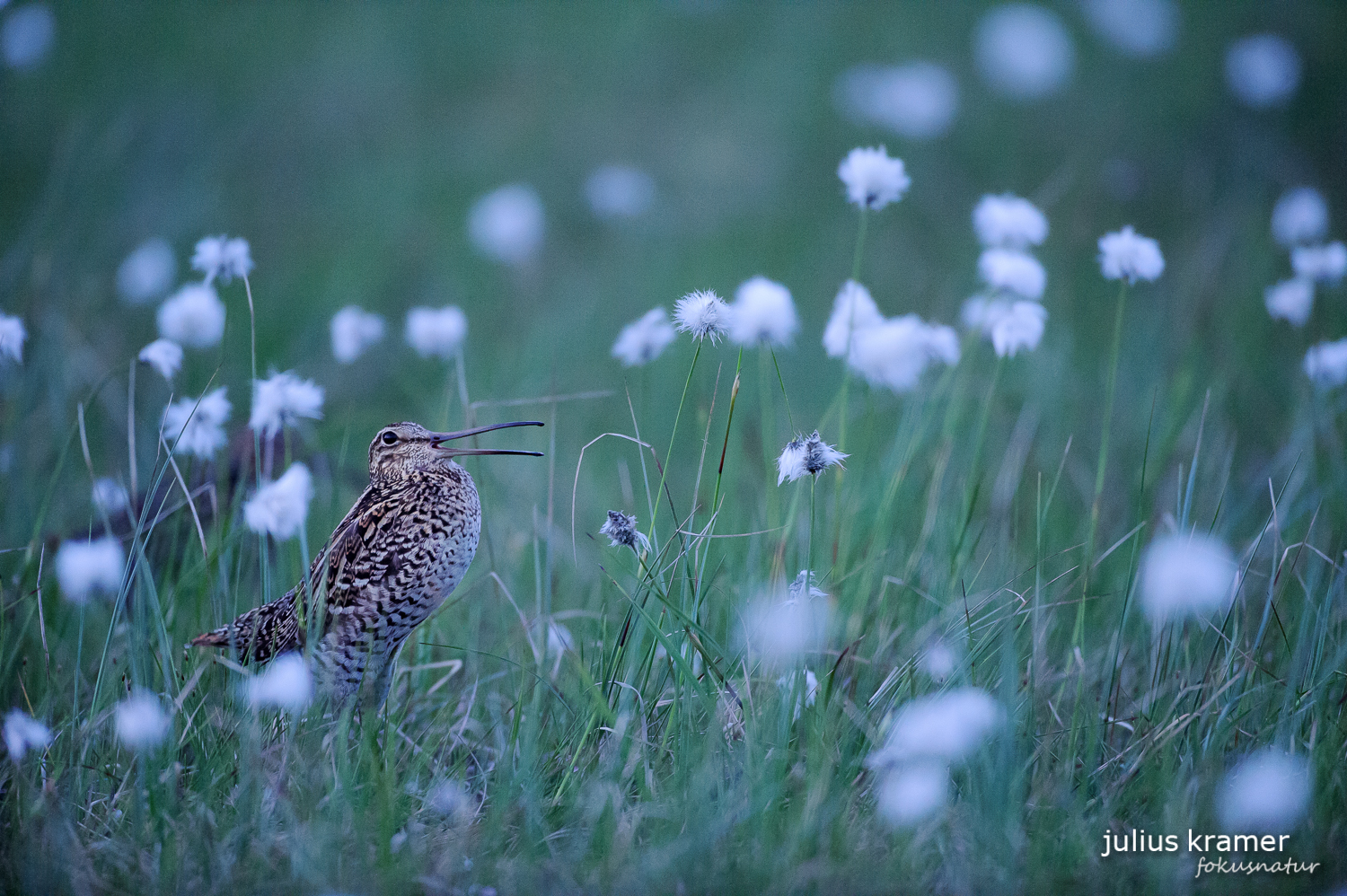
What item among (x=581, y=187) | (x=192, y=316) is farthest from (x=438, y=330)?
(x=581, y=187)

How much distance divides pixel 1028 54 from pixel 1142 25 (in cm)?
92

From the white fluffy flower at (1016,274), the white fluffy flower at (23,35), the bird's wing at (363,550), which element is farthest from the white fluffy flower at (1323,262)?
the white fluffy flower at (23,35)

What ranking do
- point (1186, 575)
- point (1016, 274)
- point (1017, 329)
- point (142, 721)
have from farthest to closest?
point (1016, 274), point (1017, 329), point (142, 721), point (1186, 575)

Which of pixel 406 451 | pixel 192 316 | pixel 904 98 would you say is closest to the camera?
pixel 406 451

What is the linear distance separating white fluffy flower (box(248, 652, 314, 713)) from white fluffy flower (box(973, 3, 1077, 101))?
310 inches

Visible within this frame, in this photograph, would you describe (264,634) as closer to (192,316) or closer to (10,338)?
(10,338)

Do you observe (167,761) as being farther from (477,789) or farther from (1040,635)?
(1040,635)

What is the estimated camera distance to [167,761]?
8.89 ft

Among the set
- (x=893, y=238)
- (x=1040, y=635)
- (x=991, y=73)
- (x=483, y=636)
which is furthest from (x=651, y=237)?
(x=1040, y=635)

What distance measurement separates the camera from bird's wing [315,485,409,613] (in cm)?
282

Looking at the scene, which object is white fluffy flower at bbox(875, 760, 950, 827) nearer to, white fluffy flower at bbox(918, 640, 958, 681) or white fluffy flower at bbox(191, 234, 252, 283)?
white fluffy flower at bbox(918, 640, 958, 681)

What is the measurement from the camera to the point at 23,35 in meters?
7.60

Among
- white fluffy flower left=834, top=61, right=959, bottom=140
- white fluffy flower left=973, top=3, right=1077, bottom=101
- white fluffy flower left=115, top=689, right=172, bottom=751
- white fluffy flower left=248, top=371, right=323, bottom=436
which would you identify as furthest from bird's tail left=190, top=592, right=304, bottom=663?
white fluffy flower left=973, top=3, right=1077, bottom=101

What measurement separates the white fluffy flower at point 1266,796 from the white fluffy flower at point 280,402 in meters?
2.69
